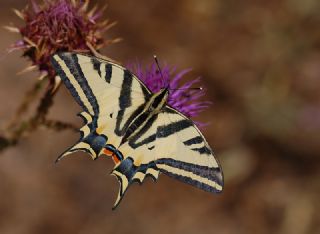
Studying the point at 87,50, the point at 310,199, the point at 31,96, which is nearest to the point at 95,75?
the point at 87,50

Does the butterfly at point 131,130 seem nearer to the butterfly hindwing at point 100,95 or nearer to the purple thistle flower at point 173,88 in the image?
the butterfly hindwing at point 100,95

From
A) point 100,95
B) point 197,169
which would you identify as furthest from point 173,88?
point 197,169

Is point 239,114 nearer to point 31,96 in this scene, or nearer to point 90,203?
point 90,203

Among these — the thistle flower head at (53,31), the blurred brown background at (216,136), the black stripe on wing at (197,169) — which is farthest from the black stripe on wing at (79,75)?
the blurred brown background at (216,136)

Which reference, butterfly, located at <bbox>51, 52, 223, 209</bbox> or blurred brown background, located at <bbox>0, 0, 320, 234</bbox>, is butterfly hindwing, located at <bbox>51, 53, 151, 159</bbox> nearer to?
butterfly, located at <bbox>51, 52, 223, 209</bbox>

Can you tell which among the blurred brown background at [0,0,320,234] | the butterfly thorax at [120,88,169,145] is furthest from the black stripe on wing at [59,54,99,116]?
the blurred brown background at [0,0,320,234]

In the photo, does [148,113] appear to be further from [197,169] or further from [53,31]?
[53,31]

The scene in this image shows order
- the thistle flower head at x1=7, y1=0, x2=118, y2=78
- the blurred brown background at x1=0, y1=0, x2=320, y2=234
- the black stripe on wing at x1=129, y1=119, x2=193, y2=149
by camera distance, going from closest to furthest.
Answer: the black stripe on wing at x1=129, y1=119, x2=193, y2=149 < the thistle flower head at x1=7, y1=0, x2=118, y2=78 < the blurred brown background at x1=0, y1=0, x2=320, y2=234
